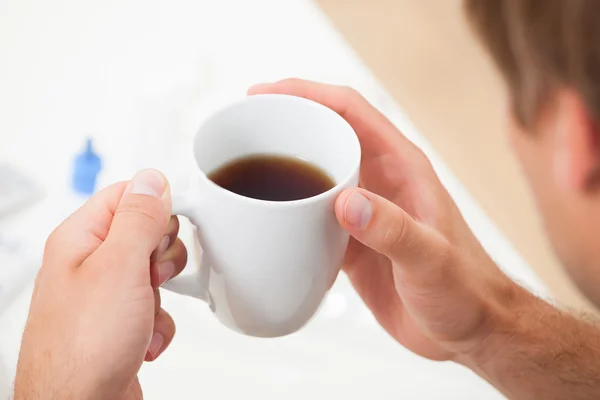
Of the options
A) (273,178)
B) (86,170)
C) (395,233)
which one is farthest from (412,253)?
(86,170)

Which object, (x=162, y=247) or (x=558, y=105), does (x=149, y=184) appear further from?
(x=558, y=105)

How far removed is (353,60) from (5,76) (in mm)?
473

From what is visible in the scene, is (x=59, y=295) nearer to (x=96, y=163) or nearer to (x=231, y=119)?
(x=231, y=119)

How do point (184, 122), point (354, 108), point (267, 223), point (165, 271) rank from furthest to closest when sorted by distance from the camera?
point (184, 122) → point (354, 108) → point (165, 271) → point (267, 223)

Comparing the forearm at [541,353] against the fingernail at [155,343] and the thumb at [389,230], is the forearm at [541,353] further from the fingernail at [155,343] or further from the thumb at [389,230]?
the fingernail at [155,343]

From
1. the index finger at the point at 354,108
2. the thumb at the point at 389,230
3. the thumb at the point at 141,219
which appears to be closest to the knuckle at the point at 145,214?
Result: the thumb at the point at 141,219

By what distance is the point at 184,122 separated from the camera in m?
0.87

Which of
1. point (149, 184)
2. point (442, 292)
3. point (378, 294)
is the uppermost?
point (149, 184)

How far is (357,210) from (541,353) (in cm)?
29

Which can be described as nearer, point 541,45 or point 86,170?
point 541,45

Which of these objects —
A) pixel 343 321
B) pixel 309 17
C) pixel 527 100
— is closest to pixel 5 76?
pixel 309 17

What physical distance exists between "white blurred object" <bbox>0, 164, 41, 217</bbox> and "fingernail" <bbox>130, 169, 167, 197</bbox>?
0.30 metres

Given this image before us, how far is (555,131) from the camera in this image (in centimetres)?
56

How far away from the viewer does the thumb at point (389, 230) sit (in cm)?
47
